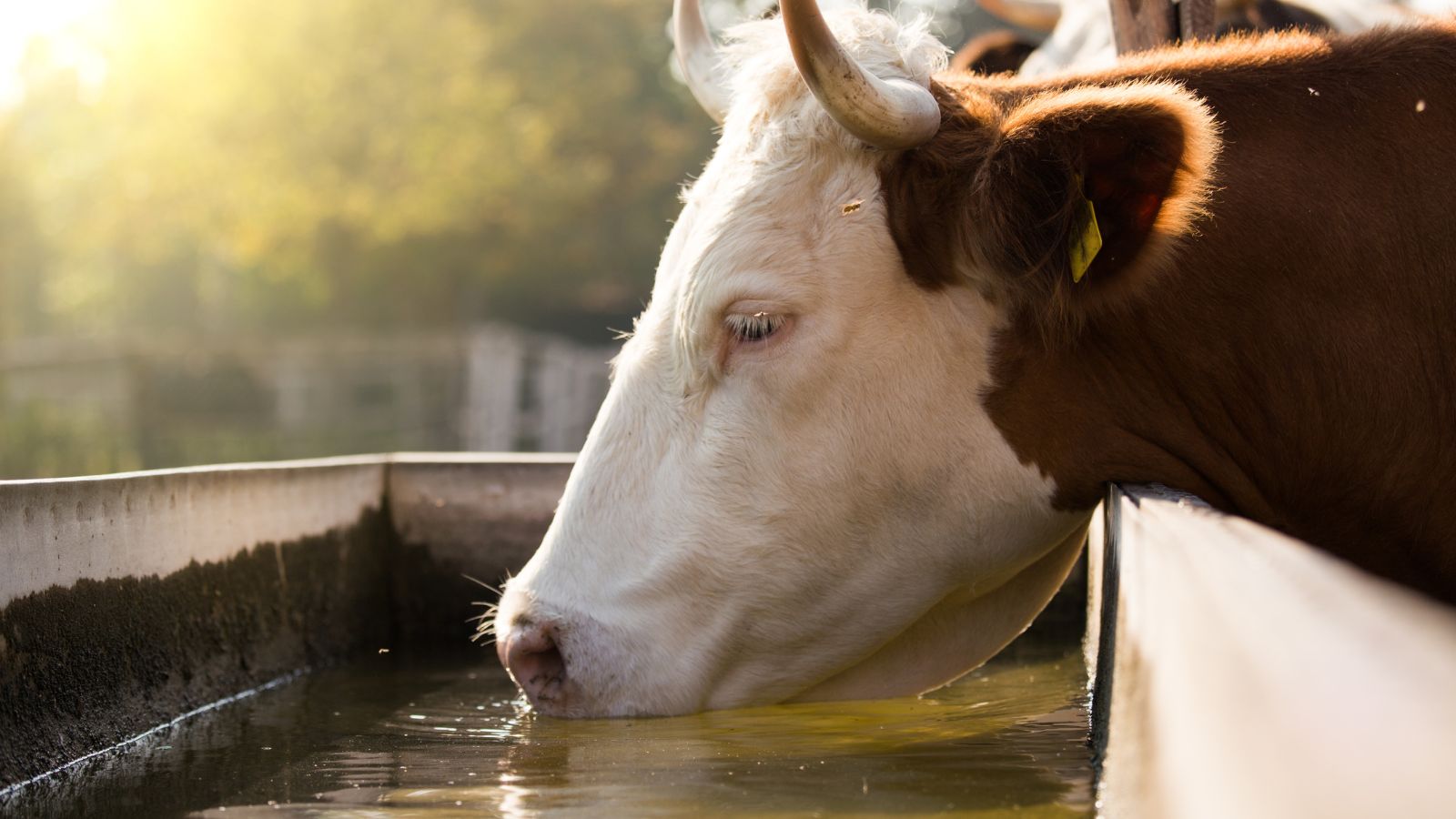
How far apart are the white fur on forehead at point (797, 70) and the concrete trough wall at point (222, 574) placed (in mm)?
1399

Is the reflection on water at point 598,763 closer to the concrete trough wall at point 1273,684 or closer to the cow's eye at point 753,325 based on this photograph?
the concrete trough wall at point 1273,684

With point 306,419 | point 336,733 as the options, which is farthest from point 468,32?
point 336,733

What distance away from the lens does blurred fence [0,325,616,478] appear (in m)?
16.2

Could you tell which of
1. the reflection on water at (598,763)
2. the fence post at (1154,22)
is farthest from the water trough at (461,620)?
the fence post at (1154,22)

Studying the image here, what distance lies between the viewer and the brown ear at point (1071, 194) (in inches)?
91.3

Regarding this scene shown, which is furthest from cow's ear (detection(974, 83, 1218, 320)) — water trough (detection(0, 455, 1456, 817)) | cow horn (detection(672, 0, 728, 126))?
cow horn (detection(672, 0, 728, 126))

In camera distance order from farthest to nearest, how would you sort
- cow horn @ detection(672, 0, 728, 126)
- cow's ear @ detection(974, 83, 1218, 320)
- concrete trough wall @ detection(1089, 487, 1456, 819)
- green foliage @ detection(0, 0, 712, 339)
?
green foliage @ detection(0, 0, 712, 339) < cow horn @ detection(672, 0, 728, 126) < cow's ear @ detection(974, 83, 1218, 320) < concrete trough wall @ detection(1089, 487, 1456, 819)

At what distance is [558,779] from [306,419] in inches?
802

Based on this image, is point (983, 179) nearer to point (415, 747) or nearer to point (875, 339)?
point (875, 339)

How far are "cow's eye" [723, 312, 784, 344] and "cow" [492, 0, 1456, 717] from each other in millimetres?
14

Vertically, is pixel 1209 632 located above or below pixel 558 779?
above

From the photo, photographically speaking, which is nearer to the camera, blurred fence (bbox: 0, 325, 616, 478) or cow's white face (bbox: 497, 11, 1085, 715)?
cow's white face (bbox: 497, 11, 1085, 715)

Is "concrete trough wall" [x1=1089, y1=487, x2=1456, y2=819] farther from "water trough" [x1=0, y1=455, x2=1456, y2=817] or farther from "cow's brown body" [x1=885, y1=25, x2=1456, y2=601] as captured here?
"cow's brown body" [x1=885, y1=25, x2=1456, y2=601]

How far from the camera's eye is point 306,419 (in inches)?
859
